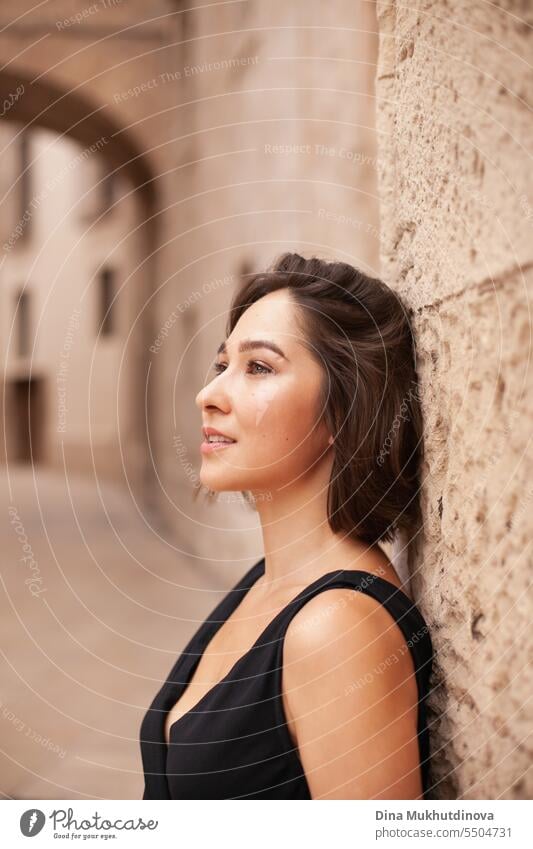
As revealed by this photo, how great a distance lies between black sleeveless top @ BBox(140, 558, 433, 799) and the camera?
786 millimetres

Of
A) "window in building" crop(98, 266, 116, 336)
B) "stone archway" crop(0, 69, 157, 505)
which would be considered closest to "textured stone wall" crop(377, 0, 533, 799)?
"stone archway" crop(0, 69, 157, 505)

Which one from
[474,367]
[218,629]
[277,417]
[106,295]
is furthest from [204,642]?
[106,295]

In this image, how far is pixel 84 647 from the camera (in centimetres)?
320

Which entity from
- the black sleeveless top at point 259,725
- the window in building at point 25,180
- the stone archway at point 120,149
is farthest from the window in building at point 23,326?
the black sleeveless top at point 259,725

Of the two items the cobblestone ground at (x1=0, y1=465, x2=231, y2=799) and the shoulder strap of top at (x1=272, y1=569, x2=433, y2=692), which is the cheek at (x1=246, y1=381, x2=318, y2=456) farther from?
the cobblestone ground at (x1=0, y1=465, x2=231, y2=799)

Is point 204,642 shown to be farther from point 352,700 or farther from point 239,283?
point 239,283

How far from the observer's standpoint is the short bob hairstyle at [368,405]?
0.90 metres

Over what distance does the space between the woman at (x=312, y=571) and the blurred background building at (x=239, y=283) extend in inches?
2.0

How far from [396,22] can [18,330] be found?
9593mm

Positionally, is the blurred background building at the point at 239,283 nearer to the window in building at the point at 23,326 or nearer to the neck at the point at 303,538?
the neck at the point at 303,538

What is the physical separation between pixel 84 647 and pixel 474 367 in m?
2.84
